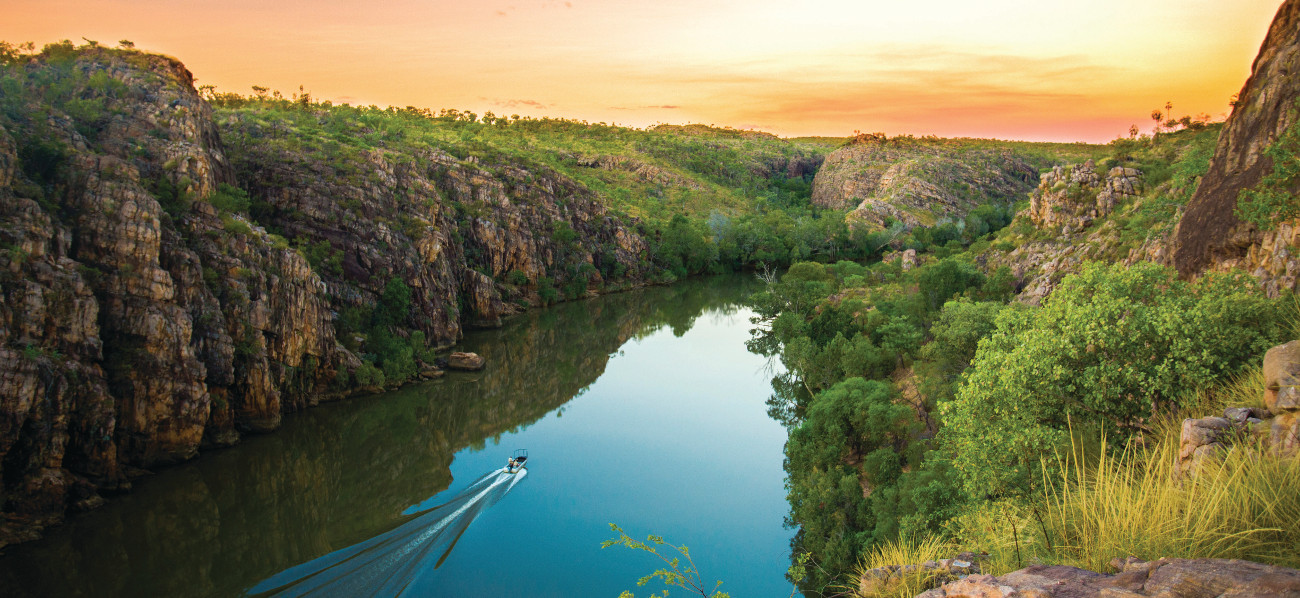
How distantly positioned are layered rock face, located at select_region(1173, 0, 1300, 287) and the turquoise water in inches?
574

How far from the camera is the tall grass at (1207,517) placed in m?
6.62

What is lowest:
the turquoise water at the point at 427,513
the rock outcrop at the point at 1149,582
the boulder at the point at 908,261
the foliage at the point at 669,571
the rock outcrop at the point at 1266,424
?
the turquoise water at the point at 427,513

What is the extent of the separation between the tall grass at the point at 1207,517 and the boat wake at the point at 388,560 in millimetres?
16764

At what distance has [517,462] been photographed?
27688 mm

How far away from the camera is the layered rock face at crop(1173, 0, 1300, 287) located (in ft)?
54.8

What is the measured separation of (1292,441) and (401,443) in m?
29.8

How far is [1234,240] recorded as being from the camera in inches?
696

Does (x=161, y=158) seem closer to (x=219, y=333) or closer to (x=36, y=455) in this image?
(x=219, y=333)

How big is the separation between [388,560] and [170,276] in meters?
15.5

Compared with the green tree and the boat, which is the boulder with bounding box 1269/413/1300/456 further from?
the boat

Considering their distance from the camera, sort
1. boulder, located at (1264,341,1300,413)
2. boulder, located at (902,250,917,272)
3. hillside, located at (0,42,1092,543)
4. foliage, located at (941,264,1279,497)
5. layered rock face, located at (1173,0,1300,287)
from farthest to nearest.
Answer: boulder, located at (902,250,917,272) → hillside, located at (0,42,1092,543) → layered rock face, located at (1173,0,1300,287) → foliage, located at (941,264,1279,497) → boulder, located at (1264,341,1300,413)

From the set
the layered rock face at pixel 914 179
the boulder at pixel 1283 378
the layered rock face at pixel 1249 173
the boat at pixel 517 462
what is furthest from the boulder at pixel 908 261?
the boulder at pixel 1283 378

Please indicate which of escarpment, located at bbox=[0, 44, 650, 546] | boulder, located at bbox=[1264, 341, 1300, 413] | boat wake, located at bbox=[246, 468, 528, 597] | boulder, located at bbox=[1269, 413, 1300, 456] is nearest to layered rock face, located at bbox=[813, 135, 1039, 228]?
escarpment, located at bbox=[0, 44, 650, 546]

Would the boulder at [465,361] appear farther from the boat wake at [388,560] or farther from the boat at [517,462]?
the boat wake at [388,560]
